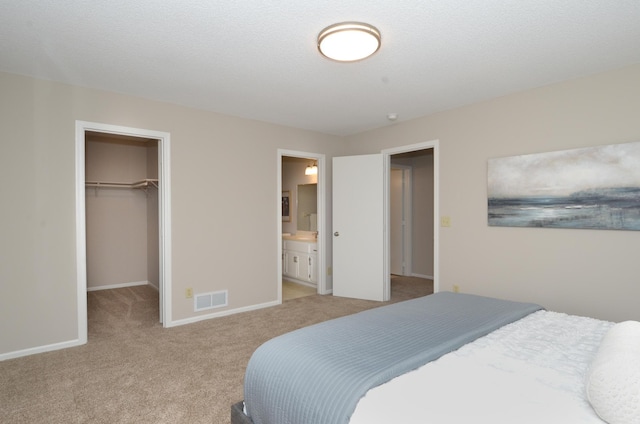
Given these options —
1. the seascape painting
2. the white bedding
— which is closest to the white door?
the seascape painting

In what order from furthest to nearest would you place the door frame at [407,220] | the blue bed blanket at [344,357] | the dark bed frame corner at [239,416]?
the door frame at [407,220]
the dark bed frame corner at [239,416]
the blue bed blanket at [344,357]

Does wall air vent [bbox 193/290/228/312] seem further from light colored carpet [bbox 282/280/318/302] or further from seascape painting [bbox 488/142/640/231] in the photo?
seascape painting [bbox 488/142/640/231]

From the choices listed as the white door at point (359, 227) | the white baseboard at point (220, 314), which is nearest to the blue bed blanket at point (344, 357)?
the white baseboard at point (220, 314)

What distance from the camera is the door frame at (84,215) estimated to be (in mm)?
3072

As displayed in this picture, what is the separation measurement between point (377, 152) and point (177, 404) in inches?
146

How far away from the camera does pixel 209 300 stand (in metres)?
3.84

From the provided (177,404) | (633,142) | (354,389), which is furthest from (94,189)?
(633,142)

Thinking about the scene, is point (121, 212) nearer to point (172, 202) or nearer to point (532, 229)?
point (172, 202)

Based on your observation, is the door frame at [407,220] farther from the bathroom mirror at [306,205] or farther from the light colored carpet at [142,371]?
the light colored carpet at [142,371]

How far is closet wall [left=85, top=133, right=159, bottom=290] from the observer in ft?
17.0

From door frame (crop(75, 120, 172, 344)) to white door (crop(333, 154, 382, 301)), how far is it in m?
2.26

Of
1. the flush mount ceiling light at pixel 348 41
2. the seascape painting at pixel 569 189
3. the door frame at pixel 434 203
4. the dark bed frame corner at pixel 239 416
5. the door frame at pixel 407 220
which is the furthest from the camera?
the door frame at pixel 407 220

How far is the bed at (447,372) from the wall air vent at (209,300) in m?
2.28

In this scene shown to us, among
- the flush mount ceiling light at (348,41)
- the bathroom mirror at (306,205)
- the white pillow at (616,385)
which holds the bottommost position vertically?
the white pillow at (616,385)
